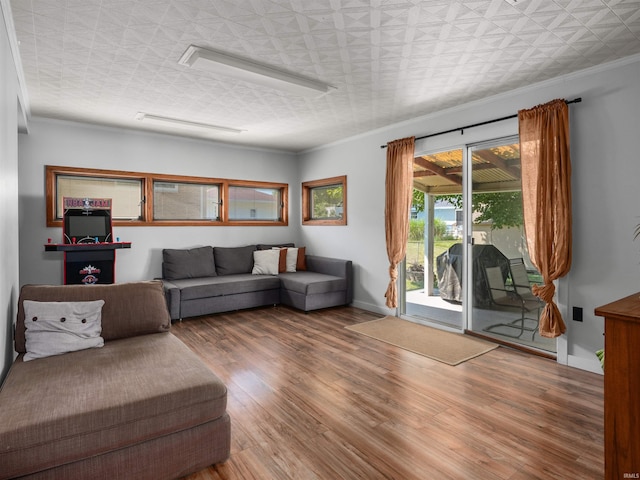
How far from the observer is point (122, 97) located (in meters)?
3.78

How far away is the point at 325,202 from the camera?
6.34 metres

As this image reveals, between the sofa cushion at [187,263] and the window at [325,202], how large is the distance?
6.37ft

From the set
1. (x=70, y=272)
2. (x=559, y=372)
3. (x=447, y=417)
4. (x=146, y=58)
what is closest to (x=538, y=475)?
(x=447, y=417)

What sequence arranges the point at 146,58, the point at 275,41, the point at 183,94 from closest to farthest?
the point at 275,41 → the point at 146,58 → the point at 183,94

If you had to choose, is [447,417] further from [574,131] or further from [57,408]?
[574,131]

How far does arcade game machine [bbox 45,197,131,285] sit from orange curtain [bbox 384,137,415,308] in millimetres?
3441

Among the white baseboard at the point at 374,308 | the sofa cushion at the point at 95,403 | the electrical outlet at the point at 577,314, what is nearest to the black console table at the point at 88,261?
the sofa cushion at the point at 95,403

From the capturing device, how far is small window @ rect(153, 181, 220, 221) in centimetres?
549

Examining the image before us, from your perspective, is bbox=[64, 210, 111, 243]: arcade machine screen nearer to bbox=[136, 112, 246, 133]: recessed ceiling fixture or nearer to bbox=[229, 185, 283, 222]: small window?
bbox=[136, 112, 246, 133]: recessed ceiling fixture

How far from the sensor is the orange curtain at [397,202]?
459cm

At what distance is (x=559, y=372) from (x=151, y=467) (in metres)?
3.13

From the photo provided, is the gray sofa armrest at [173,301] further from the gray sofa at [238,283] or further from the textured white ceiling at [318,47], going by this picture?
the textured white ceiling at [318,47]

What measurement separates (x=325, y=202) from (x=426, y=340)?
319 cm

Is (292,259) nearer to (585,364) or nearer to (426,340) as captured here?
(426,340)
